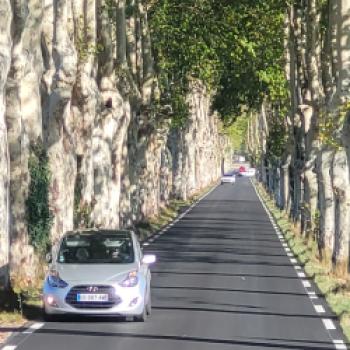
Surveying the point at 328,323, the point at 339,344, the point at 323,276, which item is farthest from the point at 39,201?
the point at 339,344

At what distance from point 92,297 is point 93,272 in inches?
22.2

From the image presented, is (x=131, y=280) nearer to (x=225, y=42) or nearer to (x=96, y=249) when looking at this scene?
(x=96, y=249)

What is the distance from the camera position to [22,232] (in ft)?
78.4

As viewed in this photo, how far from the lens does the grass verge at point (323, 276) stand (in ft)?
68.1

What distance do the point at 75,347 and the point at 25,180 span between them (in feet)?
26.8

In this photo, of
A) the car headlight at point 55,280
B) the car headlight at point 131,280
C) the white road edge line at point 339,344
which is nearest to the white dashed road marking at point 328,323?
the white road edge line at point 339,344

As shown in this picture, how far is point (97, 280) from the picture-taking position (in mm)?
18812

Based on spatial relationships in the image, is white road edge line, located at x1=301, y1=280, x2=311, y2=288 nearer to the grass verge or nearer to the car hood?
the grass verge

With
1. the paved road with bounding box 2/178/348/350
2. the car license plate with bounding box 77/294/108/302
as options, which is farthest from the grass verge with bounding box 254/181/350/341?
the car license plate with bounding box 77/294/108/302

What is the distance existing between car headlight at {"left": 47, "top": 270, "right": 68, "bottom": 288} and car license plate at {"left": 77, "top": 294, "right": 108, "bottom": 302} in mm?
288

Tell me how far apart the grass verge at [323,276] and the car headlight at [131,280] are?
3.17 m

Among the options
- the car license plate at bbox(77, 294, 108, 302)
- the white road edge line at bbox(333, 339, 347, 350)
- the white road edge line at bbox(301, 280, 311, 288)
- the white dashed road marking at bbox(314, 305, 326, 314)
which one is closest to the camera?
the white road edge line at bbox(333, 339, 347, 350)

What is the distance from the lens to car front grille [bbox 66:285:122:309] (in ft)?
61.2

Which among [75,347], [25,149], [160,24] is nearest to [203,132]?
[160,24]
